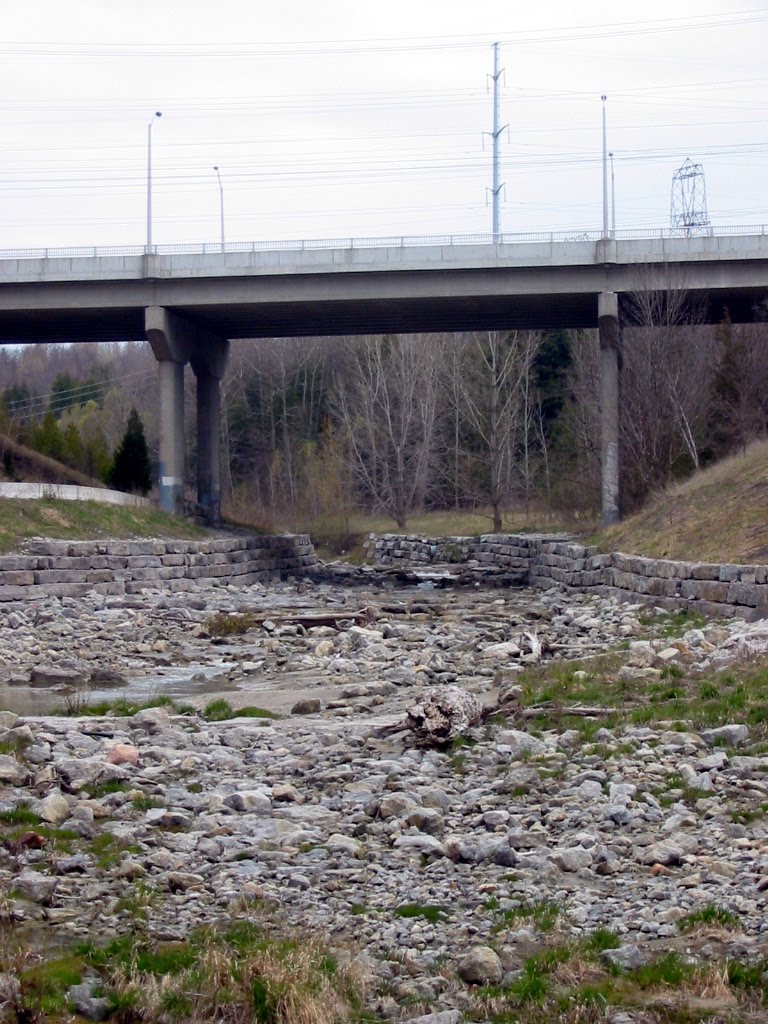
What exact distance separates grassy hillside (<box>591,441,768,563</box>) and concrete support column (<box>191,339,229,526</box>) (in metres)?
18.2

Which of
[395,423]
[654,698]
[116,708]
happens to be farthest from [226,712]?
[395,423]

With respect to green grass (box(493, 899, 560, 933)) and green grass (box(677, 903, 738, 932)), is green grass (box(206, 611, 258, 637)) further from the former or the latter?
green grass (box(677, 903, 738, 932))

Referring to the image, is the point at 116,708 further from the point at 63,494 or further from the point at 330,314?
the point at 330,314

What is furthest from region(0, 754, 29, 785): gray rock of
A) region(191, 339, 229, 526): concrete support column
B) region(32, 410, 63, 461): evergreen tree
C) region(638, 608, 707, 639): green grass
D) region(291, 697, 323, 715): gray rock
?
region(32, 410, 63, 461): evergreen tree

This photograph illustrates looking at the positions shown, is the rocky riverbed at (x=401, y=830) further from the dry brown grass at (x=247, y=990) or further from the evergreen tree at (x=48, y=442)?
the evergreen tree at (x=48, y=442)

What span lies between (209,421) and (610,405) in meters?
16.3

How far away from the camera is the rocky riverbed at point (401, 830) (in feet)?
21.4

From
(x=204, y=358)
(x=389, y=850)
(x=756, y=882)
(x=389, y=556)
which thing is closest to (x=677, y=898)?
(x=756, y=882)

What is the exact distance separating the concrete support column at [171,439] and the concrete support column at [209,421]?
3325 millimetres

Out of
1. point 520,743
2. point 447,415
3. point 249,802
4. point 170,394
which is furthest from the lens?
point 447,415

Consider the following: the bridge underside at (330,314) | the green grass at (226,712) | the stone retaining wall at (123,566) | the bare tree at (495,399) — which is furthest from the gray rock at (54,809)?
the bare tree at (495,399)

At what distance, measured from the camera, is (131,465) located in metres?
47.0

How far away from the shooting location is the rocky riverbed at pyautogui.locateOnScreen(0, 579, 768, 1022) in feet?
21.4

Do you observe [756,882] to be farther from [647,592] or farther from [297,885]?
[647,592]
